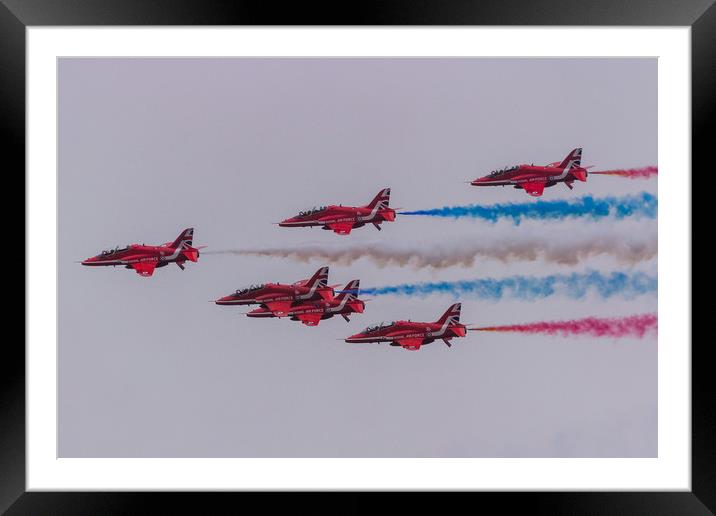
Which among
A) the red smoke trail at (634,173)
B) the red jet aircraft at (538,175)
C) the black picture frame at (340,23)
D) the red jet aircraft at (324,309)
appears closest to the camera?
the black picture frame at (340,23)

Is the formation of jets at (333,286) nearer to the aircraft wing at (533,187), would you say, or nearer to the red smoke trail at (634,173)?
the aircraft wing at (533,187)

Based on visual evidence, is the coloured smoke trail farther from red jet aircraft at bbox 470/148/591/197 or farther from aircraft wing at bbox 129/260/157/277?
aircraft wing at bbox 129/260/157/277

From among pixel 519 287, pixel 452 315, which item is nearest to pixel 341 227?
pixel 452 315

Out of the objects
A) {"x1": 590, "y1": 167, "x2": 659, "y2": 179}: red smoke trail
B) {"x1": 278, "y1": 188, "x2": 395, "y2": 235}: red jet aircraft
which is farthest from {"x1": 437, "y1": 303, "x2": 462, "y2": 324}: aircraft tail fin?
{"x1": 590, "y1": 167, "x2": 659, "y2": 179}: red smoke trail

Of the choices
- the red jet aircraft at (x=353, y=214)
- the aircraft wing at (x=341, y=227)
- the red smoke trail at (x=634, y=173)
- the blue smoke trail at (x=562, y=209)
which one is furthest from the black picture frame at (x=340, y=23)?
the aircraft wing at (x=341, y=227)

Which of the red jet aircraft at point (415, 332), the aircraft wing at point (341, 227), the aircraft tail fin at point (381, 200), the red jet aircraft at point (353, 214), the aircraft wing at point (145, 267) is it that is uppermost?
the aircraft tail fin at point (381, 200)

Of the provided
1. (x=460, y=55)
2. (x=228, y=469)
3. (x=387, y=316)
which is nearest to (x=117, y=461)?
(x=228, y=469)

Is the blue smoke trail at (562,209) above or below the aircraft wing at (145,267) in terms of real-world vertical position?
above
